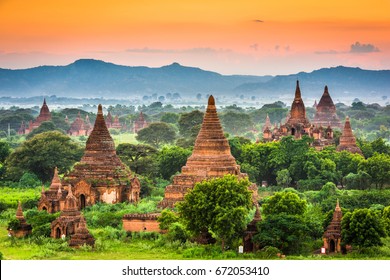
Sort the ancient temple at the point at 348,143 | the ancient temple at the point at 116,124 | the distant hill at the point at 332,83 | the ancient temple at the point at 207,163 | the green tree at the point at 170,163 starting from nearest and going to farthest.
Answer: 1. the ancient temple at the point at 207,163
2. the green tree at the point at 170,163
3. the ancient temple at the point at 348,143
4. the distant hill at the point at 332,83
5. the ancient temple at the point at 116,124

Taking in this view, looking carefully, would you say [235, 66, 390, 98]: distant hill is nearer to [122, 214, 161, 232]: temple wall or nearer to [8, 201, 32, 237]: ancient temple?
[122, 214, 161, 232]: temple wall

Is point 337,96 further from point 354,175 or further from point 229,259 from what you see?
point 229,259

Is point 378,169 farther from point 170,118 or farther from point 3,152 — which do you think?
point 170,118

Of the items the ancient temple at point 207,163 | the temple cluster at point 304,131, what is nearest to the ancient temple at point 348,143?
the temple cluster at point 304,131

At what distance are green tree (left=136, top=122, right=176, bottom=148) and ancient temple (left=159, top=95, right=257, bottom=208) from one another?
29.4m

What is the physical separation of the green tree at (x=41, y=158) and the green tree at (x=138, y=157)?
243 centimetres

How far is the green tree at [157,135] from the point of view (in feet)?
193

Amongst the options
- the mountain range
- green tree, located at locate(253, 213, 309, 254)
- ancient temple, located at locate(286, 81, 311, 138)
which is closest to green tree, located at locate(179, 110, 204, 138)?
the mountain range

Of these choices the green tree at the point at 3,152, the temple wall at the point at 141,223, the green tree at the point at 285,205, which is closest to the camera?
the green tree at the point at 285,205

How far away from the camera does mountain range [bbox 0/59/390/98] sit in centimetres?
4362

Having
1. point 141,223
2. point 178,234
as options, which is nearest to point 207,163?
point 141,223

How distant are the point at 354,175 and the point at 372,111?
50.1 metres

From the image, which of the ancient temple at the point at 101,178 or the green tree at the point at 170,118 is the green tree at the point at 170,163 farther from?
the green tree at the point at 170,118

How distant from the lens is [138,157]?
36.6 metres
